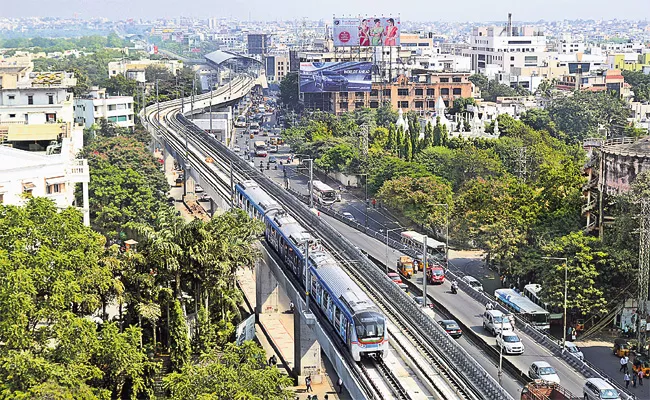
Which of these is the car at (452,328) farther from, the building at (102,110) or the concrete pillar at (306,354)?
the building at (102,110)

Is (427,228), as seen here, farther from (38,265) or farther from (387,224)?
(38,265)

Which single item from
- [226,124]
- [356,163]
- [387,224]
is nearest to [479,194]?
[387,224]

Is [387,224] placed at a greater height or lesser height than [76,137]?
lesser

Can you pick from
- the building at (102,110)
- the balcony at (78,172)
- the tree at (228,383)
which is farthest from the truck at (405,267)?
the building at (102,110)

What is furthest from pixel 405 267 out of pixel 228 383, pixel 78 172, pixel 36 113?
pixel 36 113

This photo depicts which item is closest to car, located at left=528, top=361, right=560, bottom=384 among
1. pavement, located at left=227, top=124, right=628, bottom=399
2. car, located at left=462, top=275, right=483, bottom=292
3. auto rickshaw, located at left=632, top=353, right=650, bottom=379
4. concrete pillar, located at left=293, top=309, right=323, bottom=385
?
pavement, located at left=227, top=124, right=628, bottom=399

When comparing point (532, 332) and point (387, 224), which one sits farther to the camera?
point (387, 224)

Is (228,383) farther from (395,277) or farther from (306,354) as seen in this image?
(395,277)
